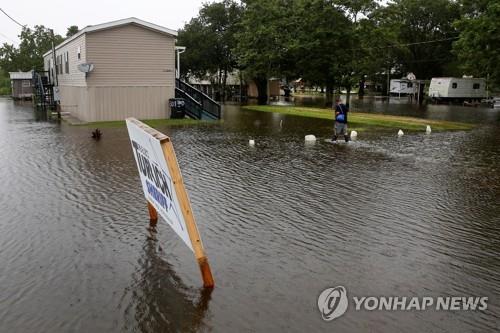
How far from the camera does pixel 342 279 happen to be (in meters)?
5.72

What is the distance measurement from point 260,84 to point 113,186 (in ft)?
136

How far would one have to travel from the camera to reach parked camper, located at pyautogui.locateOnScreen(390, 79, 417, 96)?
66688 mm

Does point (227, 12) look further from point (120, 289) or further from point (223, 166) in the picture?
point (120, 289)

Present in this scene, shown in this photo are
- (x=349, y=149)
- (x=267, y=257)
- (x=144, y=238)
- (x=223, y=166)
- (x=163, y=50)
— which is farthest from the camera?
(x=163, y=50)

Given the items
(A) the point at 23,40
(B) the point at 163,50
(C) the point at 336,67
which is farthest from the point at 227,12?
(A) the point at 23,40

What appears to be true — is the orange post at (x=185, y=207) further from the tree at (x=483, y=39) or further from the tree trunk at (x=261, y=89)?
the tree trunk at (x=261, y=89)

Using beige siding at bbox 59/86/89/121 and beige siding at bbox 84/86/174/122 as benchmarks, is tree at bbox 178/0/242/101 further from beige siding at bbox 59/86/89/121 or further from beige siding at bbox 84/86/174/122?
beige siding at bbox 84/86/174/122

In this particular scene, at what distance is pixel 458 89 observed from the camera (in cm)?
5434

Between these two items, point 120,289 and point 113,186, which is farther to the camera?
point 113,186

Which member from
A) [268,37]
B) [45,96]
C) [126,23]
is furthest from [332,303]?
[268,37]

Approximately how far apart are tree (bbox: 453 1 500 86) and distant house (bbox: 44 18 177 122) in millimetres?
20629

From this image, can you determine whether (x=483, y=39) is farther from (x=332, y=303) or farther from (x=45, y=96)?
(x=45, y=96)

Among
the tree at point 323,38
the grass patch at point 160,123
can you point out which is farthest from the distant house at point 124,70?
the tree at point 323,38

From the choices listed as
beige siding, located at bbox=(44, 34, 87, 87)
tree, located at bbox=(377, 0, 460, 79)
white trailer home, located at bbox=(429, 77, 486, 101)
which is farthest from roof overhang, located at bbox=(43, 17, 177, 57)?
tree, located at bbox=(377, 0, 460, 79)
